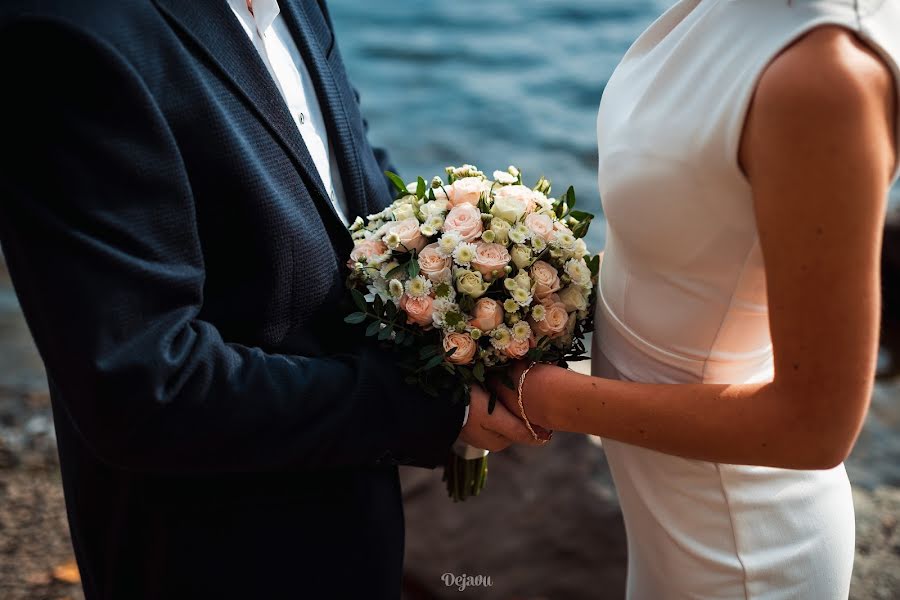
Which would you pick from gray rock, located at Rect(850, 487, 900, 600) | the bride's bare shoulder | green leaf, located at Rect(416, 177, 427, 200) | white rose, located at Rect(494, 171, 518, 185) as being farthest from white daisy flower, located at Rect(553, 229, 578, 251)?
gray rock, located at Rect(850, 487, 900, 600)

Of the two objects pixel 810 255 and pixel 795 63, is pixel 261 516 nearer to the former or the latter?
pixel 810 255

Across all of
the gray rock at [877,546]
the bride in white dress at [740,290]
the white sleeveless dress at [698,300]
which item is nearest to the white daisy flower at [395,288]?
the bride in white dress at [740,290]

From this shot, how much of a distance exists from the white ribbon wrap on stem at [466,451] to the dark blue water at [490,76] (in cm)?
419

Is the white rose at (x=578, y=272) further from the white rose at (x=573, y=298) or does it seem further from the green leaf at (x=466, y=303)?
the green leaf at (x=466, y=303)

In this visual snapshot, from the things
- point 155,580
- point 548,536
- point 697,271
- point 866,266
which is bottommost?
point 548,536

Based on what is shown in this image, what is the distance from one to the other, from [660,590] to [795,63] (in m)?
1.18

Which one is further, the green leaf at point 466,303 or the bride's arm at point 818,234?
the green leaf at point 466,303

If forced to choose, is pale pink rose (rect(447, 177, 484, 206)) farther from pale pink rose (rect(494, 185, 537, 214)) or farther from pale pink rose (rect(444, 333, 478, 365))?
pale pink rose (rect(444, 333, 478, 365))

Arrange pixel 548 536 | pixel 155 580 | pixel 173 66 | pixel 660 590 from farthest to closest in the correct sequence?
pixel 548 536 → pixel 660 590 → pixel 155 580 → pixel 173 66

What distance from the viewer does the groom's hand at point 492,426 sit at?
1.87 meters

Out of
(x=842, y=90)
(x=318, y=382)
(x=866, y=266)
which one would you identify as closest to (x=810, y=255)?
(x=866, y=266)

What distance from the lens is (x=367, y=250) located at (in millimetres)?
1839

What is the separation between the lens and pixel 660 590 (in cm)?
199

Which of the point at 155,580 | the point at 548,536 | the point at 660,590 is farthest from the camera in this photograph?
the point at 548,536
